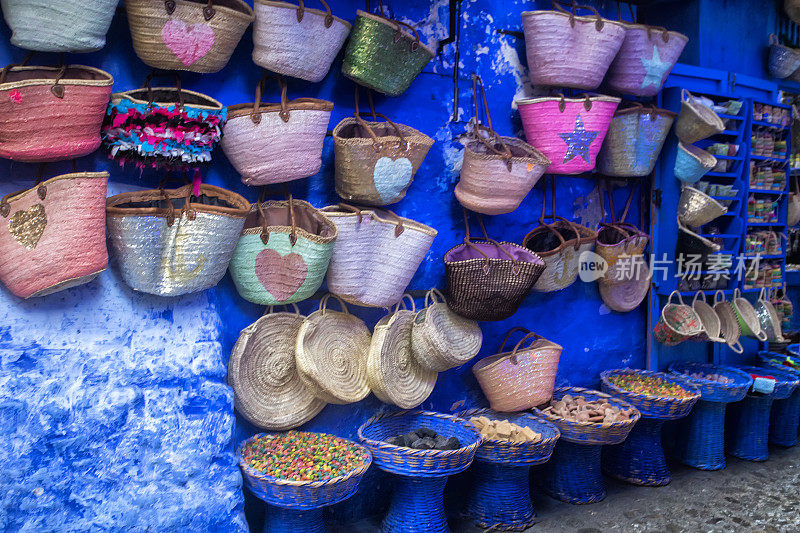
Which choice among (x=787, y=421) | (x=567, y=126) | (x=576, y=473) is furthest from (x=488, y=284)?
(x=787, y=421)

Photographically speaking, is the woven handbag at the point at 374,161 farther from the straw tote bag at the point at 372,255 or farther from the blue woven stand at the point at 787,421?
the blue woven stand at the point at 787,421

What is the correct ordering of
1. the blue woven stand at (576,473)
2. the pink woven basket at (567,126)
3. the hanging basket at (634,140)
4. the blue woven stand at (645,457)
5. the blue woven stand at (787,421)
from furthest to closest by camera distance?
the blue woven stand at (787,421)
the blue woven stand at (645,457)
the hanging basket at (634,140)
the blue woven stand at (576,473)
the pink woven basket at (567,126)

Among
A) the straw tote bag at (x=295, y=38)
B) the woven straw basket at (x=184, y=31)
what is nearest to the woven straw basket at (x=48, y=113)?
the woven straw basket at (x=184, y=31)

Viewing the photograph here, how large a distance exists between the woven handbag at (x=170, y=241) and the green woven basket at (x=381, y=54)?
2.68 feet

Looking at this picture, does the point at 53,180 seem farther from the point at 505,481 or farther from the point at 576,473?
the point at 576,473

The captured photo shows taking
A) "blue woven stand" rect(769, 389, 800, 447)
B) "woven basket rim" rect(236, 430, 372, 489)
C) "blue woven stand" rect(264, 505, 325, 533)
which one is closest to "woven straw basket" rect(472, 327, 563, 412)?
"woven basket rim" rect(236, 430, 372, 489)

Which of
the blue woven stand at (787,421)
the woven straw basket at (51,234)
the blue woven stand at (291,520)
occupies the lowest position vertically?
the blue woven stand at (787,421)

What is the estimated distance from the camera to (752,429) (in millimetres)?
4039

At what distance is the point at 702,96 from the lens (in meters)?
3.98

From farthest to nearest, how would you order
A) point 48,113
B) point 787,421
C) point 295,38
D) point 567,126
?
point 787,421 < point 567,126 < point 295,38 < point 48,113

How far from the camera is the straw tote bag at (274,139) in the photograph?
2453 millimetres

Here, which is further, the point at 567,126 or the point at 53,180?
Answer: the point at 567,126

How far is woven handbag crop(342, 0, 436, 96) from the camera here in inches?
106

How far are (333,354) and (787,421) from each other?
3182 millimetres
